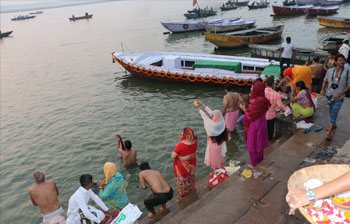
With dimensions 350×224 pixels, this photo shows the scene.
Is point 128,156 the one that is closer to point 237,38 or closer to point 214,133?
point 214,133

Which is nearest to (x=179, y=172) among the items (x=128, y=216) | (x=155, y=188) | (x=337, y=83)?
(x=155, y=188)

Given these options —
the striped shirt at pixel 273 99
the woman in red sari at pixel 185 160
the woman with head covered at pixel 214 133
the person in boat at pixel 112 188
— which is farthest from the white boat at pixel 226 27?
the person in boat at pixel 112 188

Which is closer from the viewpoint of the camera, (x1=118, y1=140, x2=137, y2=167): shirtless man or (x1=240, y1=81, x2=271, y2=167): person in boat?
(x1=240, y1=81, x2=271, y2=167): person in boat

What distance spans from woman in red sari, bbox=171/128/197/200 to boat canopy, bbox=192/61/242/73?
9685 millimetres

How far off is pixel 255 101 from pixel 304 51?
1343cm

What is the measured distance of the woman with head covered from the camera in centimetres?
609

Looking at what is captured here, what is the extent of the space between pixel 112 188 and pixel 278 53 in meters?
16.4

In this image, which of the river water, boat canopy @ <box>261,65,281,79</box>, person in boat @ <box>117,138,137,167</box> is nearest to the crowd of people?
the river water

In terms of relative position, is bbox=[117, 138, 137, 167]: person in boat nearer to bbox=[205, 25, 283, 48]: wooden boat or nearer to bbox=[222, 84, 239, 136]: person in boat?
bbox=[222, 84, 239, 136]: person in boat

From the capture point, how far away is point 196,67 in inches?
630

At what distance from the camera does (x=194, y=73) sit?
15.7 metres

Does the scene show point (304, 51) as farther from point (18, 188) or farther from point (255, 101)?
point (18, 188)

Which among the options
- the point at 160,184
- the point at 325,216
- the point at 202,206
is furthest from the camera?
the point at 160,184

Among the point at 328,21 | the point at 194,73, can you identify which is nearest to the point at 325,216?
the point at 194,73
